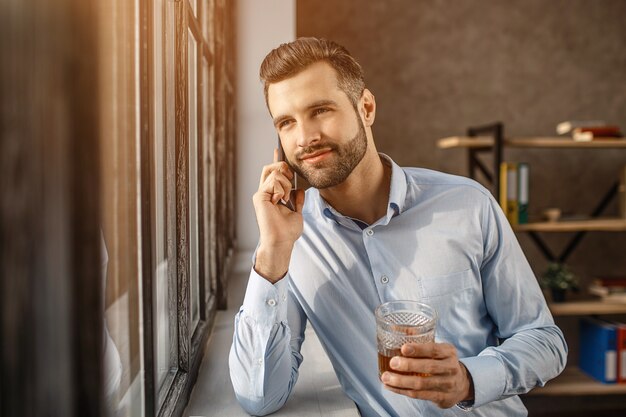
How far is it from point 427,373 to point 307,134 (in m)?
0.61

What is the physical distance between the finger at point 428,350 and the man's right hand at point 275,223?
34 cm

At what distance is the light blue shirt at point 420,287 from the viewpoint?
1.22 meters

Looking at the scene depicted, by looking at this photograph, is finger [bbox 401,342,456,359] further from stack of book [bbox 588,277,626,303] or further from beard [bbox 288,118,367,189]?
stack of book [bbox 588,277,626,303]

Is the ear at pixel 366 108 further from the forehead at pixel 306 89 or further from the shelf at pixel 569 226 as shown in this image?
the shelf at pixel 569 226

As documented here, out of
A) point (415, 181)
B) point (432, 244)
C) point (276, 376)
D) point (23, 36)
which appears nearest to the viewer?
point (23, 36)

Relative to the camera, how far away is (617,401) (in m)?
3.36

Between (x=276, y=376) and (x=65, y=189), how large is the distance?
2.88 ft

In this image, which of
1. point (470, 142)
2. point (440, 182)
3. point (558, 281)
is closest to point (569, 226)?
point (558, 281)

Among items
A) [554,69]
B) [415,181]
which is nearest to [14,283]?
[415,181]

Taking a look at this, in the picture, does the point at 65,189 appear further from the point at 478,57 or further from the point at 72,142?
the point at 478,57

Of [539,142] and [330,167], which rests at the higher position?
[539,142]

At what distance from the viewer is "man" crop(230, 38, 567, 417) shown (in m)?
1.19

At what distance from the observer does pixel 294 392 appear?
1177 mm

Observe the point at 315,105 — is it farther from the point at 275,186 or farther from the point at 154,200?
the point at 154,200
